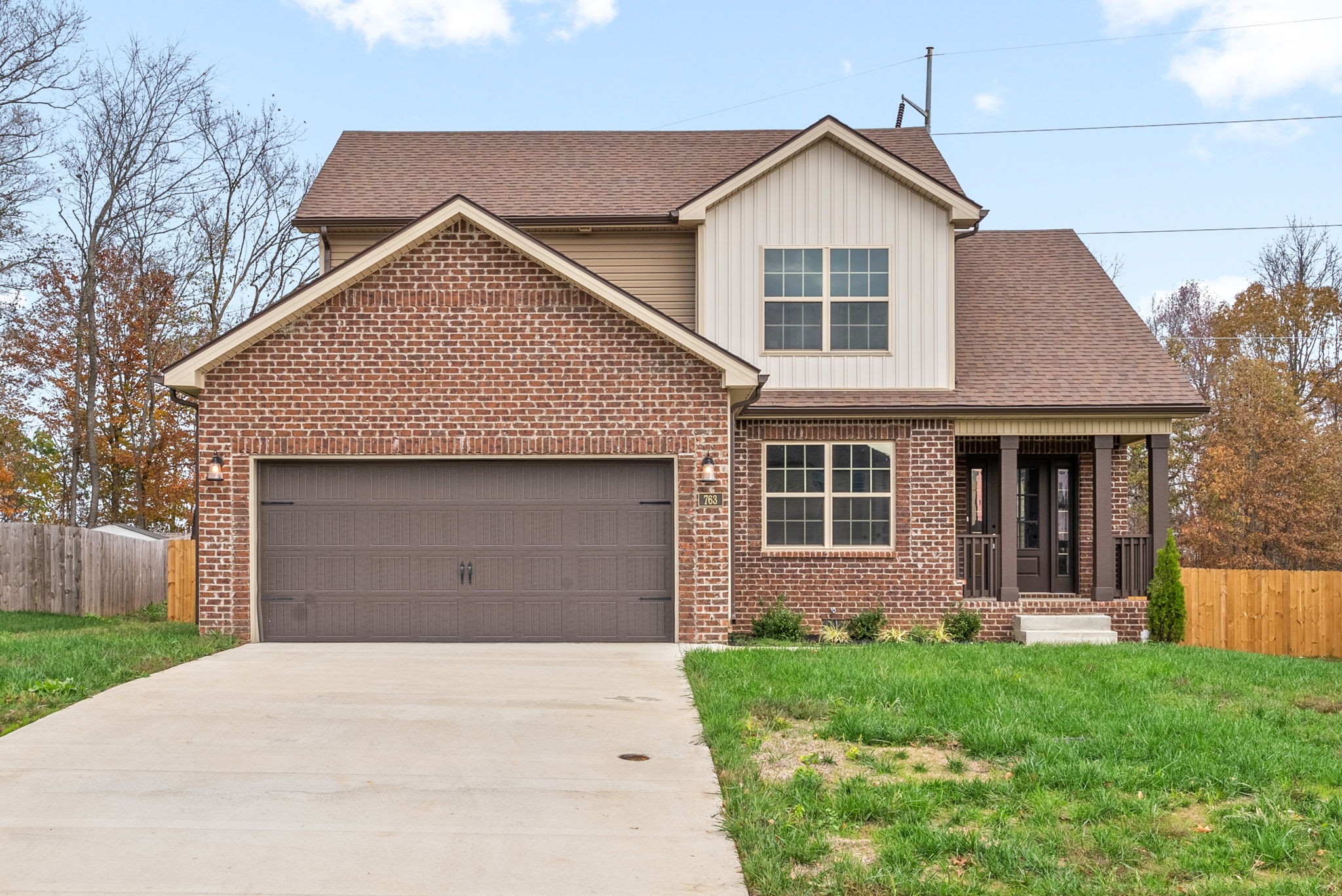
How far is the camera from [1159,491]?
15797mm

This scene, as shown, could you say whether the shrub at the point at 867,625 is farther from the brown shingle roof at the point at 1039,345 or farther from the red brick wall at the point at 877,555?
the brown shingle roof at the point at 1039,345

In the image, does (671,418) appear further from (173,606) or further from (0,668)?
(173,606)

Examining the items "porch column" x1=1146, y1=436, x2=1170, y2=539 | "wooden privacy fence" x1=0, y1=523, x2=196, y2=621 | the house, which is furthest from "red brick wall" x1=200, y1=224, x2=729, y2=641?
"wooden privacy fence" x1=0, y1=523, x2=196, y2=621

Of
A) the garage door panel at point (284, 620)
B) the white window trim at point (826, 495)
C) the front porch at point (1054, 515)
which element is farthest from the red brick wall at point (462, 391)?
the front porch at point (1054, 515)

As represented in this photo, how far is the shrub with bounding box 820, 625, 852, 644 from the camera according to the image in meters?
14.8

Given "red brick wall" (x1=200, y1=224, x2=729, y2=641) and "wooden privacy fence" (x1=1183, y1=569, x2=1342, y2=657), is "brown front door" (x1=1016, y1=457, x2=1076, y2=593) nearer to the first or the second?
"wooden privacy fence" (x1=1183, y1=569, x2=1342, y2=657)

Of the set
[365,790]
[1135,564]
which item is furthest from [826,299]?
[365,790]

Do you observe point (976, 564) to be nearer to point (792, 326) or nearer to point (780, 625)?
point (780, 625)

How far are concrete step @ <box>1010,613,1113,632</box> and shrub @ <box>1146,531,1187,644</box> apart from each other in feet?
2.07

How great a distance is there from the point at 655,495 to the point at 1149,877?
8.84m

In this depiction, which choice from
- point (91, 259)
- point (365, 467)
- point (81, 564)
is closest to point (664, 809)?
point (365, 467)

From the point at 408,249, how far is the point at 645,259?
170 inches

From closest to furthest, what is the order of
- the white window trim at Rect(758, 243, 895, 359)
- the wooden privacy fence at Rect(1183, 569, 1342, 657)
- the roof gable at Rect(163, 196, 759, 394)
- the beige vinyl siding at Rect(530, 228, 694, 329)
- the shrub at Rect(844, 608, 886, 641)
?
the roof gable at Rect(163, 196, 759, 394)
the shrub at Rect(844, 608, 886, 641)
the white window trim at Rect(758, 243, 895, 359)
the wooden privacy fence at Rect(1183, 569, 1342, 657)
the beige vinyl siding at Rect(530, 228, 694, 329)

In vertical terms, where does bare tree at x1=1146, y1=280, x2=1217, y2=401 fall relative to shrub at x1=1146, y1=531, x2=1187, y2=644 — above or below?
above
